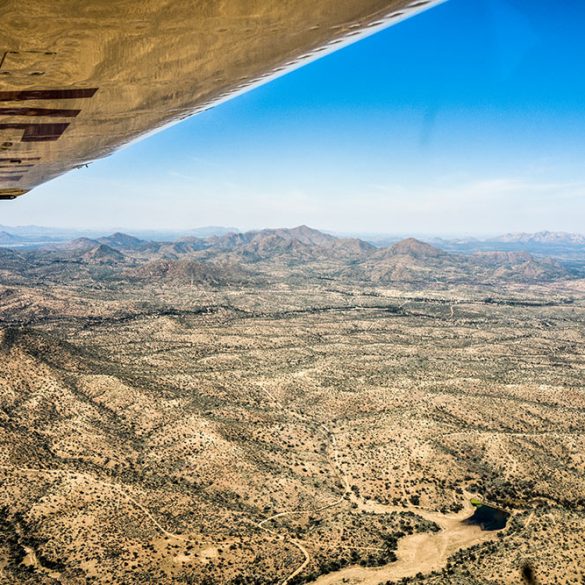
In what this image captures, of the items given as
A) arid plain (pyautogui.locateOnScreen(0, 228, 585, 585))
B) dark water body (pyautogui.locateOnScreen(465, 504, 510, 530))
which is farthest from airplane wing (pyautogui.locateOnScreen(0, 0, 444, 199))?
dark water body (pyautogui.locateOnScreen(465, 504, 510, 530))

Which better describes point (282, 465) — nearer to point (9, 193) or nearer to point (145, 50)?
point (9, 193)

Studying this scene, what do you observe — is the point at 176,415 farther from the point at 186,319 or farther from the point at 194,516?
the point at 186,319

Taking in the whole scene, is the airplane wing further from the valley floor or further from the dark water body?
the dark water body

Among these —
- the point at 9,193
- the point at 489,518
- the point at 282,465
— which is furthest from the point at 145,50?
the point at 282,465

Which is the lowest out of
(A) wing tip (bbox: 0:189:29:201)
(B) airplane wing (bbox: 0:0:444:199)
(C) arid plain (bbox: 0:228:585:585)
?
(C) arid plain (bbox: 0:228:585:585)

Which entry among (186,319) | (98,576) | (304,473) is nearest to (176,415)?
(304,473)
